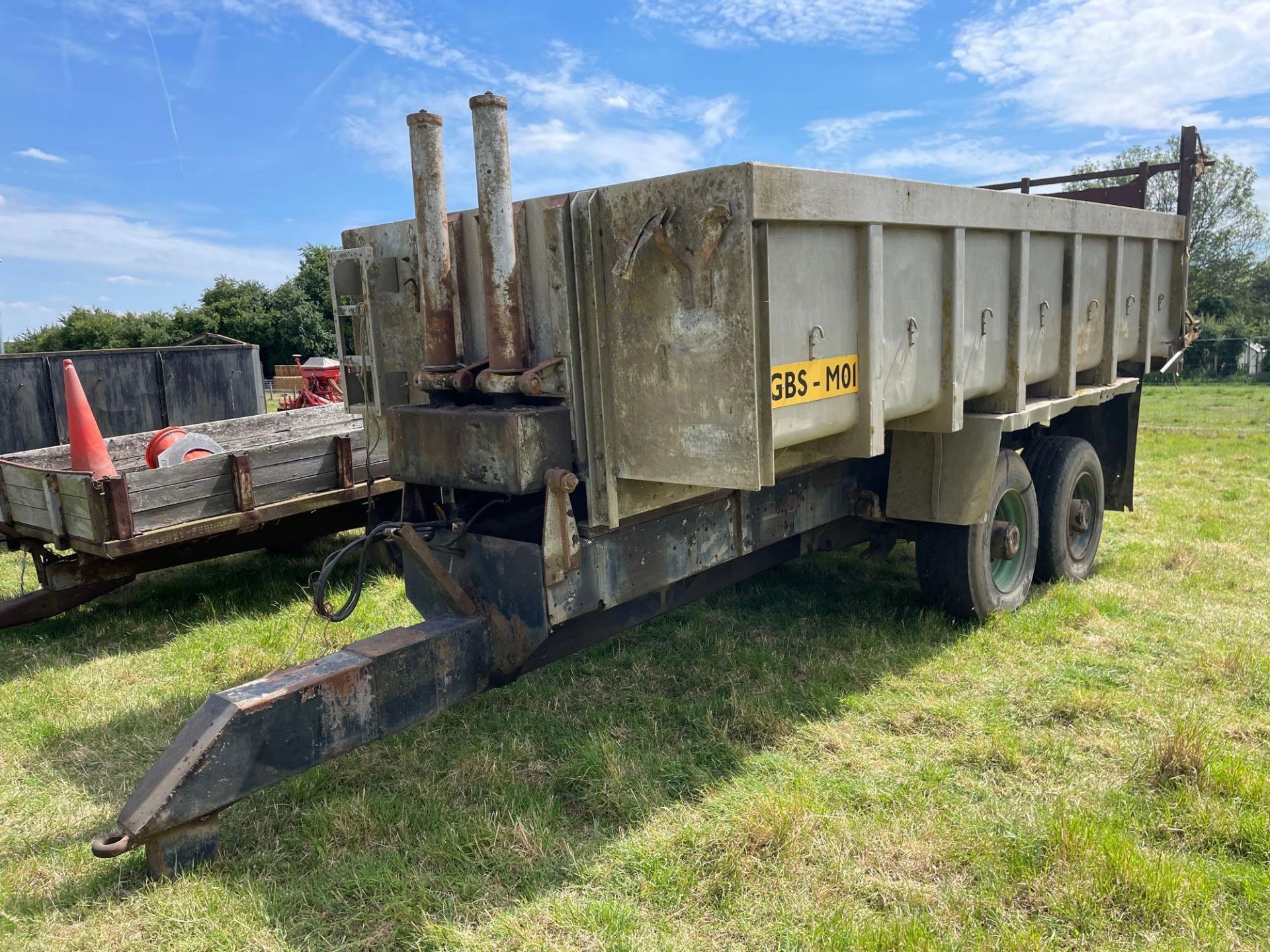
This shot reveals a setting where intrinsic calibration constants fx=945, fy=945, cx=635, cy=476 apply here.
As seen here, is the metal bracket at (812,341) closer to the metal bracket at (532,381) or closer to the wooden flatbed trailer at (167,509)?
the metal bracket at (532,381)

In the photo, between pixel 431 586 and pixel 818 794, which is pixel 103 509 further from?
pixel 818 794

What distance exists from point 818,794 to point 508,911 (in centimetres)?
115

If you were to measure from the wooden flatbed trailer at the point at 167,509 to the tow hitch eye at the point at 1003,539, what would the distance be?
3218 mm

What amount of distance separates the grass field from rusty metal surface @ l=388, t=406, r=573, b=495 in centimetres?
109

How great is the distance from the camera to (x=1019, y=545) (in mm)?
5270

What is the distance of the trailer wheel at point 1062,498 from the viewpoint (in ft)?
17.9

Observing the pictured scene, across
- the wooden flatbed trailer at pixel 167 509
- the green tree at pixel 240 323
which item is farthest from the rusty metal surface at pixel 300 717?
the green tree at pixel 240 323

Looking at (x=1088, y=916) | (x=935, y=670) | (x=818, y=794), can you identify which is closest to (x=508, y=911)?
(x=818, y=794)

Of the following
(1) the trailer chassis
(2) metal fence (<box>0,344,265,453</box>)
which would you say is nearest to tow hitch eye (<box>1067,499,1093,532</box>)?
(1) the trailer chassis

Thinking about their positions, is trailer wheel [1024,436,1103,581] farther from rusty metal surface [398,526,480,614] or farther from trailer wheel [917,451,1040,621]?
rusty metal surface [398,526,480,614]

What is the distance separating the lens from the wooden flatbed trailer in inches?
195

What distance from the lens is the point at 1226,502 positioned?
8047mm

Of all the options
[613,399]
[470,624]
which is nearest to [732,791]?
[470,624]

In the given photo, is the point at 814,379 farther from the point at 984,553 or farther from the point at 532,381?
the point at 984,553
